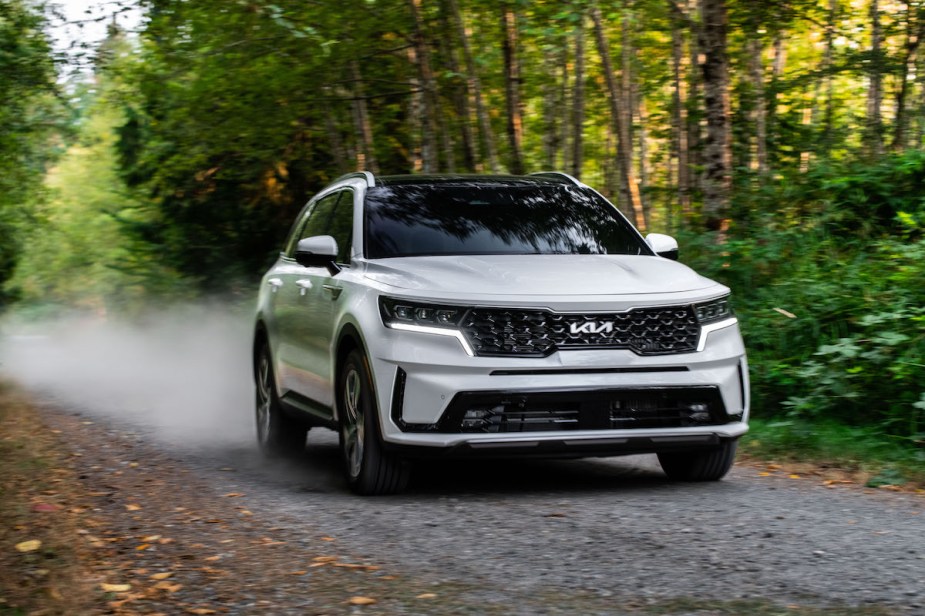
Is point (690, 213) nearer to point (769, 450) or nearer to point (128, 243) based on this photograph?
point (769, 450)

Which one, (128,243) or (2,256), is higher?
(128,243)

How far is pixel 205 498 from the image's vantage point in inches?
297

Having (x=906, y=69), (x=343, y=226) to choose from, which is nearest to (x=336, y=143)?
(x=906, y=69)

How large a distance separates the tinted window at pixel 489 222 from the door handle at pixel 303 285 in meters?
0.77

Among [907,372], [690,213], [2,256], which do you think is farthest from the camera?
[2,256]

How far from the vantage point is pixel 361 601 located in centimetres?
480

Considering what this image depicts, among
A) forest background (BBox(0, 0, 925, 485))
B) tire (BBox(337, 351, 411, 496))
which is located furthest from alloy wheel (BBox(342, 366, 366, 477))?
forest background (BBox(0, 0, 925, 485))

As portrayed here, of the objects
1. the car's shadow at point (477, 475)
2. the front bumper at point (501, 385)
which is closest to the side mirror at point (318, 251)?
the front bumper at point (501, 385)

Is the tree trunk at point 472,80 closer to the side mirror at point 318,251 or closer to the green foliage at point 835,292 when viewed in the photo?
the green foliage at point 835,292

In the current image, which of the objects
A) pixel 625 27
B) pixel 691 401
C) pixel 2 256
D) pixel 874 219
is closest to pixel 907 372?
pixel 691 401

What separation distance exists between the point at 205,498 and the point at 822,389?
4.63 metres

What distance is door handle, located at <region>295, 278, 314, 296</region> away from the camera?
8664mm

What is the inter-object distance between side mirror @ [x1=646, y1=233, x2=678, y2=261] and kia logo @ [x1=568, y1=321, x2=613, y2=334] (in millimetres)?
1439

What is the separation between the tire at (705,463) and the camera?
7582mm
